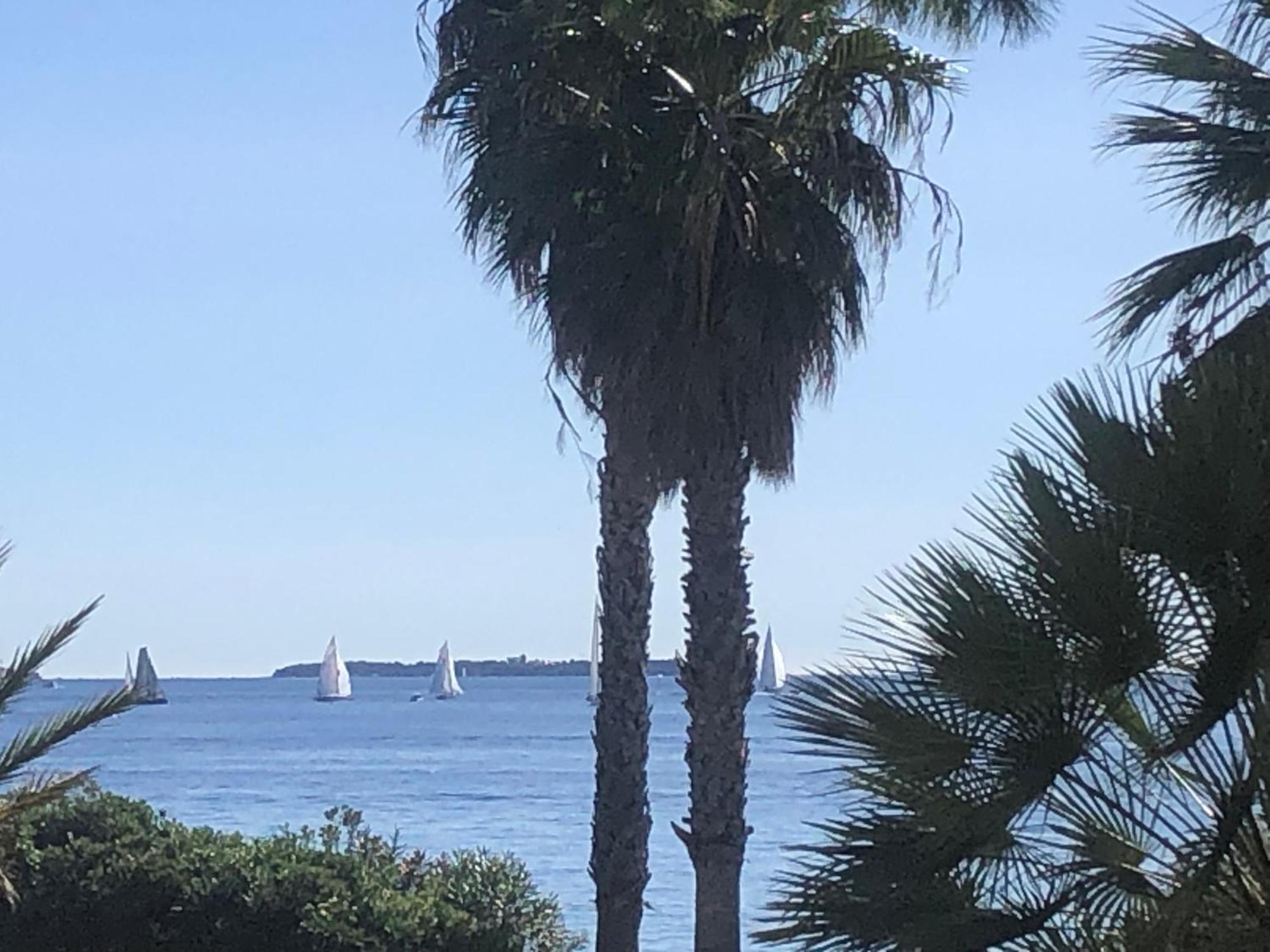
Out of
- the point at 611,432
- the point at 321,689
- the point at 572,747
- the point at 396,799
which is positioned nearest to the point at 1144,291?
the point at 611,432

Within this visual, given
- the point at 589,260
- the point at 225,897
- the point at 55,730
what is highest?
the point at 589,260

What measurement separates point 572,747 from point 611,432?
6542cm

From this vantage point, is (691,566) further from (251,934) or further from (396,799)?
(396,799)

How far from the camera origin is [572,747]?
7806cm

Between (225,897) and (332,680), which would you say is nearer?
(225,897)

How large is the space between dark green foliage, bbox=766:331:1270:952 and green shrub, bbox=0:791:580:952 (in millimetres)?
6555

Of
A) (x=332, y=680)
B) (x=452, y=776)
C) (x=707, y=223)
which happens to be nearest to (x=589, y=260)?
(x=707, y=223)

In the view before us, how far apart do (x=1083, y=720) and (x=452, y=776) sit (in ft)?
184

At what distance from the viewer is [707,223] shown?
1214 cm

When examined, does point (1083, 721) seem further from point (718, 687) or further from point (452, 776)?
point (452, 776)

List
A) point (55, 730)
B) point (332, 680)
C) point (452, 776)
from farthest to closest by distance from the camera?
point (332, 680)
point (452, 776)
point (55, 730)

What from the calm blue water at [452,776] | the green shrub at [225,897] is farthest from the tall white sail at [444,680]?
the green shrub at [225,897]

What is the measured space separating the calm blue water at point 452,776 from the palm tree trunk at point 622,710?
122cm

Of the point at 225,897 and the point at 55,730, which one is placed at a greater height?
the point at 55,730
